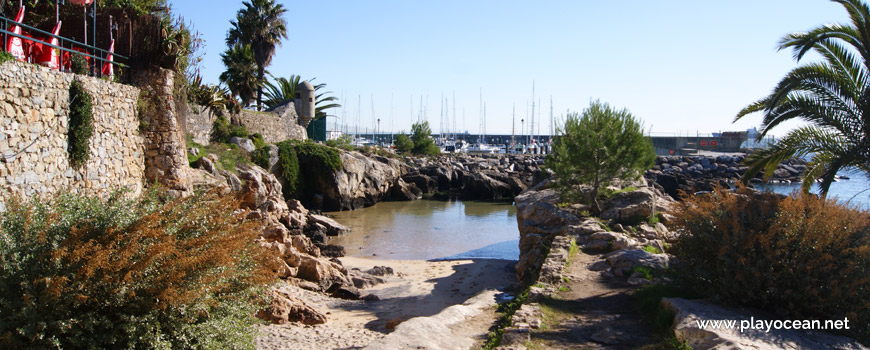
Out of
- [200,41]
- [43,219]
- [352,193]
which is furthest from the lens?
[352,193]

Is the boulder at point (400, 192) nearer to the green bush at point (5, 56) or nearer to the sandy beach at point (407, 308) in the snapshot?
the sandy beach at point (407, 308)

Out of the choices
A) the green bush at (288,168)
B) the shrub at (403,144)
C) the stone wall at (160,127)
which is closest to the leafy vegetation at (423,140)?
the shrub at (403,144)

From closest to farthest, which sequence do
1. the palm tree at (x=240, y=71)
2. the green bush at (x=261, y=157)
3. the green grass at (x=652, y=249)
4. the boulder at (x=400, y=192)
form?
the green grass at (x=652, y=249) → the green bush at (x=261, y=157) → the palm tree at (x=240, y=71) → the boulder at (x=400, y=192)

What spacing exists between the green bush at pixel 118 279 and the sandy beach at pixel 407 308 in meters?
1.44

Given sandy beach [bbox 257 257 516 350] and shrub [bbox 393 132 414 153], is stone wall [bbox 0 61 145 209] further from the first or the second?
shrub [bbox 393 132 414 153]

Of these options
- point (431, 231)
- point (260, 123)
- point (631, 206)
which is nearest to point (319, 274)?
point (631, 206)

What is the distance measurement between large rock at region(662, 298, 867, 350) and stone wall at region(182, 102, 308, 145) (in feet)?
47.8

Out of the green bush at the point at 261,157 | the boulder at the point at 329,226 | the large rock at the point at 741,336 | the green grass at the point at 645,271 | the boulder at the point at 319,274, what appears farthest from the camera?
the green bush at the point at 261,157

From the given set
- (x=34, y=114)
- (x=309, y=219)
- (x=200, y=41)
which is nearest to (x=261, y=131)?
(x=309, y=219)

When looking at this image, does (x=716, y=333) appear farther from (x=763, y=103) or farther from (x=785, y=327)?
(x=763, y=103)

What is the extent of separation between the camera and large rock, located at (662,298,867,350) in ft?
18.4

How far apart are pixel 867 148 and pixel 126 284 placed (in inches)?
481

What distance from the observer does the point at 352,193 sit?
119 feet

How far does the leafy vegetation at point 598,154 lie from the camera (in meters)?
19.1
